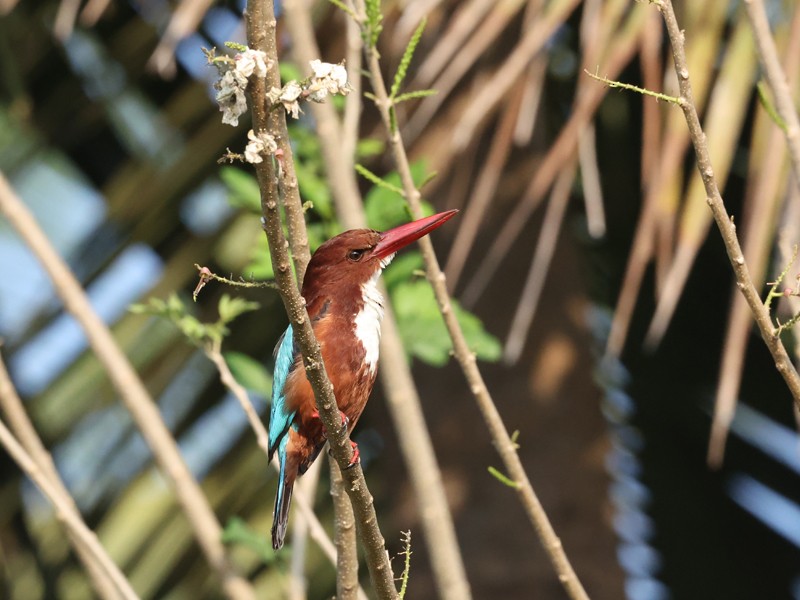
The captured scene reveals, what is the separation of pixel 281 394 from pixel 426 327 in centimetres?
45

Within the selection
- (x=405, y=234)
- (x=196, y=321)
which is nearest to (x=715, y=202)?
(x=405, y=234)

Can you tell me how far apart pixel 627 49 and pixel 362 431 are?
4.60 ft

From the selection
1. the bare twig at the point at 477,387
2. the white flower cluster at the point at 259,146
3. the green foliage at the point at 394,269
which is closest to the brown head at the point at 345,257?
the bare twig at the point at 477,387

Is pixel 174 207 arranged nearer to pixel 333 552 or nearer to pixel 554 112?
pixel 554 112

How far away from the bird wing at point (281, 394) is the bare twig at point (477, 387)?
30 centimetres

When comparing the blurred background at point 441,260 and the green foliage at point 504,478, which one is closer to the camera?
the green foliage at point 504,478

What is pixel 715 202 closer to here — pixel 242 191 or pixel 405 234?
pixel 405 234

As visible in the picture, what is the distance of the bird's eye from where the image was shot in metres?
1.82

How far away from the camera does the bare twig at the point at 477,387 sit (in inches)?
61.5

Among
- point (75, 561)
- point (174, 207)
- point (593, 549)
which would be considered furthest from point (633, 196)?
point (75, 561)

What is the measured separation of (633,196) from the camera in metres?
3.49

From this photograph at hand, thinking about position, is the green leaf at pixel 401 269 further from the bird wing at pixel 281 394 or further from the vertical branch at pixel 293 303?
the vertical branch at pixel 293 303

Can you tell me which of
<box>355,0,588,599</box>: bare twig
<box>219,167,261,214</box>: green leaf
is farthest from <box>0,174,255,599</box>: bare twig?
<box>355,0,588,599</box>: bare twig

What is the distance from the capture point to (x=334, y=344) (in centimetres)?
178
